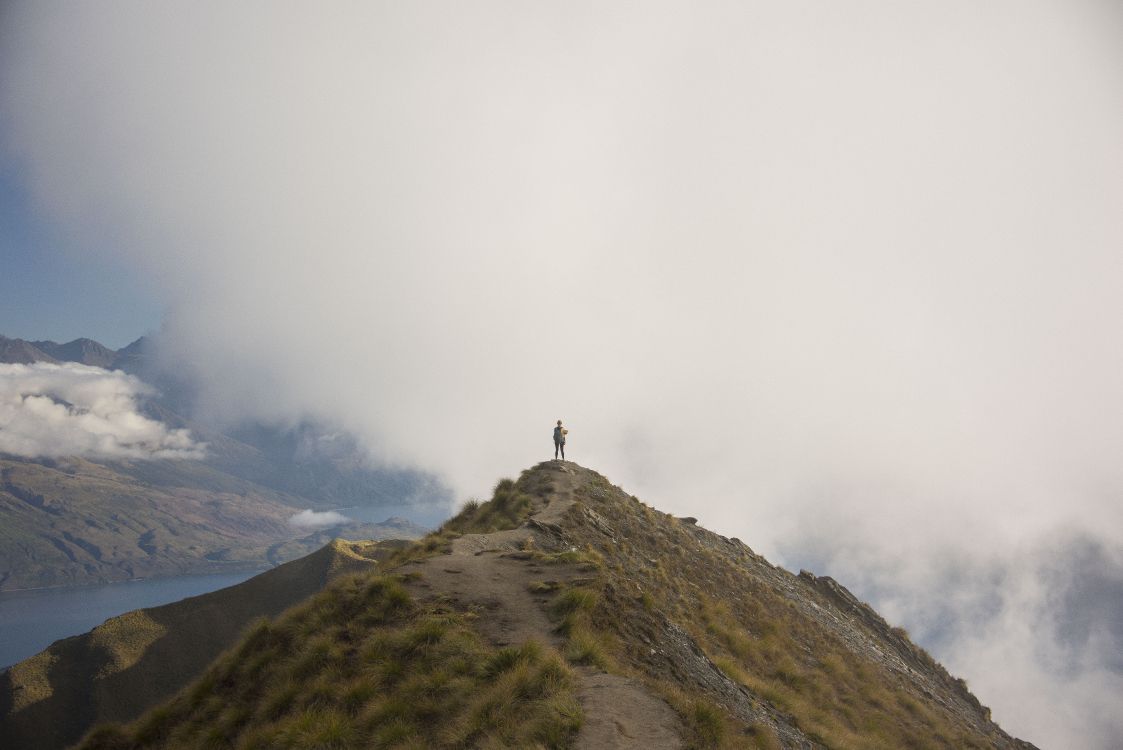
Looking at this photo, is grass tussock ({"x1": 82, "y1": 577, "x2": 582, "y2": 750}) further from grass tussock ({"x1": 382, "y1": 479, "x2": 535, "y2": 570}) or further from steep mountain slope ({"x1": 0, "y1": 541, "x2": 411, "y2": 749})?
steep mountain slope ({"x1": 0, "y1": 541, "x2": 411, "y2": 749})

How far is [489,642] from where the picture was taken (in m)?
17.8

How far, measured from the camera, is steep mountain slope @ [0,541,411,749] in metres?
48.3

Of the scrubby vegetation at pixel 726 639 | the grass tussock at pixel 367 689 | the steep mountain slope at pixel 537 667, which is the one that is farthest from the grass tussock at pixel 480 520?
the grass tussock at pixel 367 689

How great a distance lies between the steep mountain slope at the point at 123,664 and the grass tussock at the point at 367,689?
2714 centimetres

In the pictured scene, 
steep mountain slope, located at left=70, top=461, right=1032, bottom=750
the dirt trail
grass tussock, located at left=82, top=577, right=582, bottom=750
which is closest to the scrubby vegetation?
steep mountain slope, located at left=70, top=461, right=1032, bottom=750

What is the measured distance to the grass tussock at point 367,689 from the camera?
13078 millimetres

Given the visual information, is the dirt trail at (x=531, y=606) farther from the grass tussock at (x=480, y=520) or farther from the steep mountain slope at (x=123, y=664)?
the steep mountain slope at (x=123, y=664)

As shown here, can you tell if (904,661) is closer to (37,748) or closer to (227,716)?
(227,716)

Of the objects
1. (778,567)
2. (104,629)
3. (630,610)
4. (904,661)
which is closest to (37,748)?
(104,629)

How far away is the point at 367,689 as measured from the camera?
1546 cm

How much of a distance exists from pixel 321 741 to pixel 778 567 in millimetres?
53553

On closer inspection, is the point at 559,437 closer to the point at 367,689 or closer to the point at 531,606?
the point at 531,606

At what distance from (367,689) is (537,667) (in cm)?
501

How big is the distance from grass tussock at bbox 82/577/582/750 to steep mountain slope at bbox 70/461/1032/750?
0.19ft
